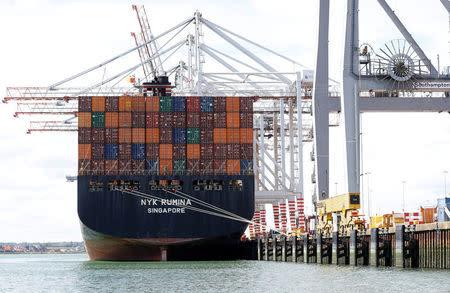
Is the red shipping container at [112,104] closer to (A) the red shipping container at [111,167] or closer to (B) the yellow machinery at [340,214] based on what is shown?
(A) the red shipping container at [111,167]

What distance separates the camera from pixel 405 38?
204ft

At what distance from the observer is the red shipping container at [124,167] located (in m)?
62.5

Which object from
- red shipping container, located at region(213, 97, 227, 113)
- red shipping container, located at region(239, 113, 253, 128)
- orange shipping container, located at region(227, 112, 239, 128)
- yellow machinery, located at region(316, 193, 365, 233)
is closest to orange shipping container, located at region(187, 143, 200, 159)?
orange shipping container, located at region(227, 112, 239, 128)

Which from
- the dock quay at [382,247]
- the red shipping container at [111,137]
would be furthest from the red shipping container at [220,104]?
the dock quay at [382,247]

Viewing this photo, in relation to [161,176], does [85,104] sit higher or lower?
higher

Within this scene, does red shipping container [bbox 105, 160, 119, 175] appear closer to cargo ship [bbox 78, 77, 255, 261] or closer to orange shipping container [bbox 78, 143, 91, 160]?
cargo ship [bbox 78, 77, 255, 261]

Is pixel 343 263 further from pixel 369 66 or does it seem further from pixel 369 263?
pixel 369 66

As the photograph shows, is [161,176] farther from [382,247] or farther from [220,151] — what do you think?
[382,247]

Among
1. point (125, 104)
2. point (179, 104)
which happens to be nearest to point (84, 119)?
point (125, 104)

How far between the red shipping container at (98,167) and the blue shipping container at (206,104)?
325 inches

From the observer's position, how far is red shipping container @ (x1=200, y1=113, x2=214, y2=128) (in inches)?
2515

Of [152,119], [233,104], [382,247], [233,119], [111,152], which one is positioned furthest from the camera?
[233,104]

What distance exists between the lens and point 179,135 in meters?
63.4

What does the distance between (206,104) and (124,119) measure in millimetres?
6091
